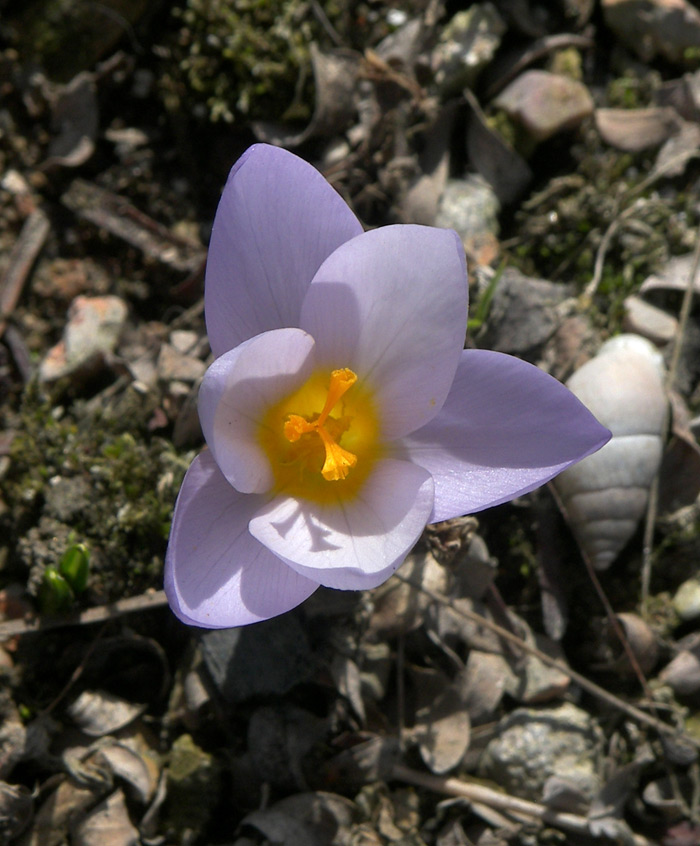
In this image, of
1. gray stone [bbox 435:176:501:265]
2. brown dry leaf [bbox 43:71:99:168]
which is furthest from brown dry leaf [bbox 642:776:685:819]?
brown dry leaf [bbox 43:71:99:168]

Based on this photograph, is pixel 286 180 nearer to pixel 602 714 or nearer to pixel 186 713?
pixel 186 713

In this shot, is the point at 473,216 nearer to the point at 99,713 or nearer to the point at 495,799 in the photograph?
the point at 495,799

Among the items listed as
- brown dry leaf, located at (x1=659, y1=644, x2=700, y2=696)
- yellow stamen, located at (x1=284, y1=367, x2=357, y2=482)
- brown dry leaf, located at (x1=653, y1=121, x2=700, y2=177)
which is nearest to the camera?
yellow stamen, located at (x1=284, y1=367, x2=357, y2=482)

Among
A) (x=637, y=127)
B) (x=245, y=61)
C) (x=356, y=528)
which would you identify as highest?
(x=245, y=61)

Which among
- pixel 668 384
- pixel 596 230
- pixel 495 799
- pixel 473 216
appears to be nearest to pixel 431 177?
pixel 473 216

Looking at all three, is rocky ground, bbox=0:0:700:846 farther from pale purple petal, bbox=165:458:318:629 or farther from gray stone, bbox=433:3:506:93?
pale purple petal, bbox=165:458:318:629

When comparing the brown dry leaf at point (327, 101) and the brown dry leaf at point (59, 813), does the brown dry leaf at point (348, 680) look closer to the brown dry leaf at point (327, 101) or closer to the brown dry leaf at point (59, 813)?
the brown dry leaf at point (59, 813)
